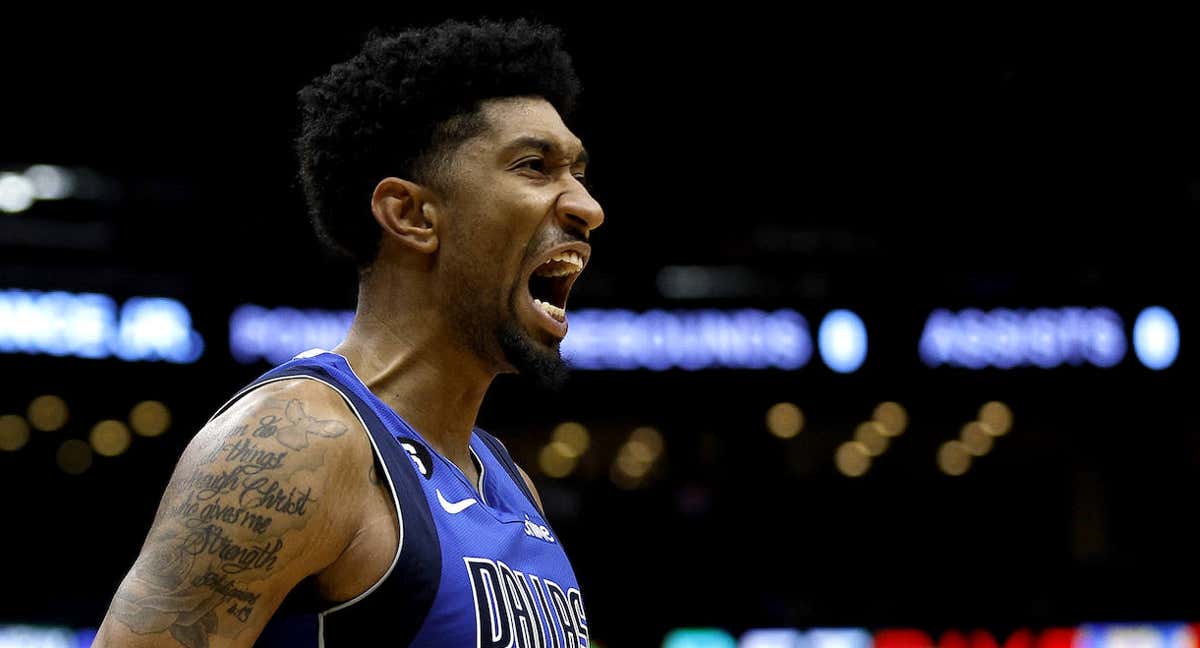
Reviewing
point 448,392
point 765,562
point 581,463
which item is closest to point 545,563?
point 448,392

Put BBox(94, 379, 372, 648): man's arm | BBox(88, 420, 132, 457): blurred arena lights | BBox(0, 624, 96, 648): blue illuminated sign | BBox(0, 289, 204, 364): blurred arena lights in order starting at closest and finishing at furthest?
BBox(94, 379, 372, 648): man's arm → BBox(0, 624, 96, 648): blue illuminated sign → BBox(0, 289, 204, 364): blurred arena lights → BBox(88, 420, 132, 457): blurred arena lights

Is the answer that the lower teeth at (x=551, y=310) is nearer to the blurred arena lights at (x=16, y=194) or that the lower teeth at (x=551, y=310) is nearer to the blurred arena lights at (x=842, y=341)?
the blurred arena lights at (x=842, y=341)

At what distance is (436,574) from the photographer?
1726 mm

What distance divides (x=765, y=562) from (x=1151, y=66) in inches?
195

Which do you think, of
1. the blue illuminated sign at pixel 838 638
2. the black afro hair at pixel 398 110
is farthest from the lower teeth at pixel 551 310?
the blue illuminated sign at pixel 838 638

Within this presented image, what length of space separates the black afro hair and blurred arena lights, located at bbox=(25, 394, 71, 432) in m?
7.85

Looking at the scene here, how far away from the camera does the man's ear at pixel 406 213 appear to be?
209 cm

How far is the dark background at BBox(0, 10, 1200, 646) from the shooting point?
703 centimetres

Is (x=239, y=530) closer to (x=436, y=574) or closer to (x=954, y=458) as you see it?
(x=436, y=574)

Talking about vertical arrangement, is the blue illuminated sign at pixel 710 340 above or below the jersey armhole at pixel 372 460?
above

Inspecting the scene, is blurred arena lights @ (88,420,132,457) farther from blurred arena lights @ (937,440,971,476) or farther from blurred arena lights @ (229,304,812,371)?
blurred arena lights @ (937,440,971,476)

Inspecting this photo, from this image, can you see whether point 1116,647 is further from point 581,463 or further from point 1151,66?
point 581,463

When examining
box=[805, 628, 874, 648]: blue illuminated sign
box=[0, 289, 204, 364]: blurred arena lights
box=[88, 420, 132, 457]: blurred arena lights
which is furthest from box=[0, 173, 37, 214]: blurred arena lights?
box=[805, 628, 874, 648]: blue illuminated sign

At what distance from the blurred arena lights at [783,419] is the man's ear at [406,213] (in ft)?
25.5
